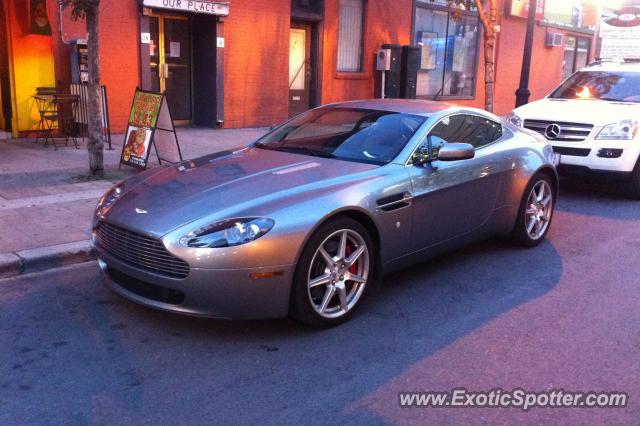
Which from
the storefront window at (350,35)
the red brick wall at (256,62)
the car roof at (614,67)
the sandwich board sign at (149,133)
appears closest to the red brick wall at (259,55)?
the red brick wall at (256,62)


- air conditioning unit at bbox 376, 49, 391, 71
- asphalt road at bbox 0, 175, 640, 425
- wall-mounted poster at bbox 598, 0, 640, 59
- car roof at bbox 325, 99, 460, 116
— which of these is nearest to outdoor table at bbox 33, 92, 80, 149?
asphalt road at bbox 0, 175, 640, 425

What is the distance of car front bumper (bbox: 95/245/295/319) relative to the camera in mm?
3863

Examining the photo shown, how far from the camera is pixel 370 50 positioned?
54.7 feet

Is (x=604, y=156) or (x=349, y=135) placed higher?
(x=349, y=135)

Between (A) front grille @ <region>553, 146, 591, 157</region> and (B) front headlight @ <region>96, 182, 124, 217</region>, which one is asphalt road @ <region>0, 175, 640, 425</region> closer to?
(B) front headlight @ <region>96, 182, 124, 217</region>

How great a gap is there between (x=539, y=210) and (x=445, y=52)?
1374cm

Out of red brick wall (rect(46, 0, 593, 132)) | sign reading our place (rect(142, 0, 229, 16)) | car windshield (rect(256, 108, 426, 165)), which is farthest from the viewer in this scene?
sign reading our place (rect(142, 0, 229, 16))

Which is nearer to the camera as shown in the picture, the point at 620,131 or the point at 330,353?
the point at 330,353

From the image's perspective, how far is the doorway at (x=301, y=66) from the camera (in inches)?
606

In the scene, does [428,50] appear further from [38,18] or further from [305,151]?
[305,151]

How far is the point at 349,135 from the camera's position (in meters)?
5.41

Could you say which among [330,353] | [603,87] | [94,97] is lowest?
[330,353]

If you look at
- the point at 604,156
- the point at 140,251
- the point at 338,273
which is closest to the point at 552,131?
the point at 604,156

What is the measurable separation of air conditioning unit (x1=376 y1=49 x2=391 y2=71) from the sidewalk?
5.93m
